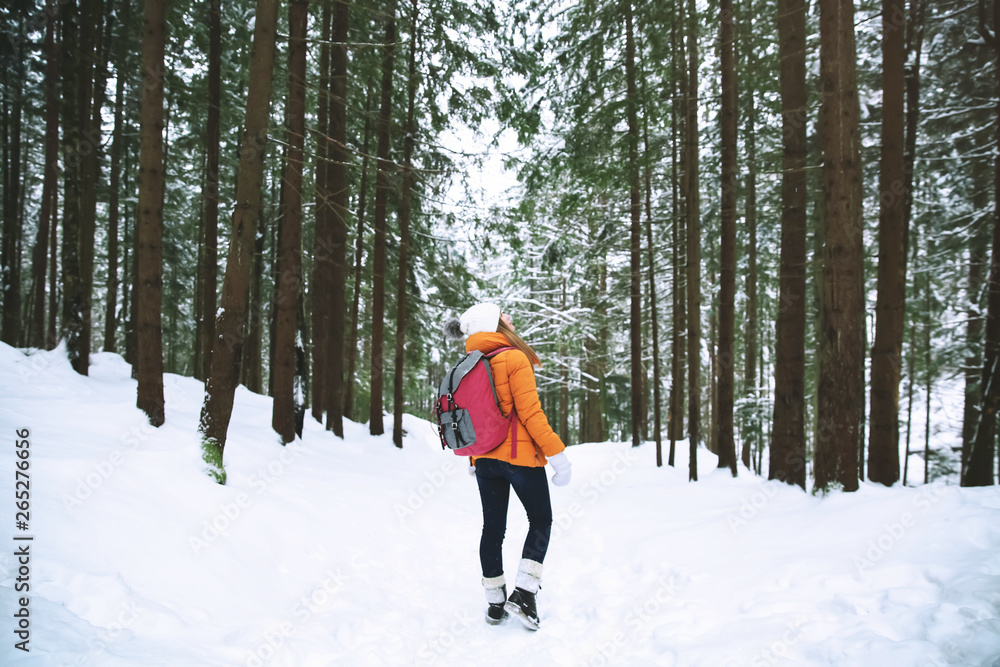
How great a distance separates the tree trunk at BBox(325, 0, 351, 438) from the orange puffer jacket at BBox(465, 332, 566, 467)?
26.2 ft

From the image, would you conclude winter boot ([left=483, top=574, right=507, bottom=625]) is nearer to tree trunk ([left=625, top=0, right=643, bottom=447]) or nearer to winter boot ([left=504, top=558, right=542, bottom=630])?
winter boot ([left=504, top=558, right=542, bottom=630])

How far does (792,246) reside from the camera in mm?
8531

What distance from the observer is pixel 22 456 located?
3957 mm

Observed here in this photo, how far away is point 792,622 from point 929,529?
155 cm

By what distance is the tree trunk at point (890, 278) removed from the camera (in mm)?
7133

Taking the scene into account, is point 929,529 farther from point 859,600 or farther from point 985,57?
point 985,57

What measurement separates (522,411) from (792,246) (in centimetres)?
684

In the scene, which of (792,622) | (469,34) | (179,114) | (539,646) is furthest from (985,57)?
(179,114)

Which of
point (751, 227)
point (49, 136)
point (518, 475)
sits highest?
point (49, 136)

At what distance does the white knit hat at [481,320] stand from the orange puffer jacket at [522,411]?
0.26 metres

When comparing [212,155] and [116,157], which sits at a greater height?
[116,157]

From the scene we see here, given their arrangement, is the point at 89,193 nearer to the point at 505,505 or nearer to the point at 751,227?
the point at 505,505

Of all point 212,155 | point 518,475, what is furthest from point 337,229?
point 518,475

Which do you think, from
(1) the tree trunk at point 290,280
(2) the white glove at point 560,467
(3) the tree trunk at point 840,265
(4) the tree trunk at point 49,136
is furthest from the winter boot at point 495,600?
(4) the tree trunk at point 49,136
